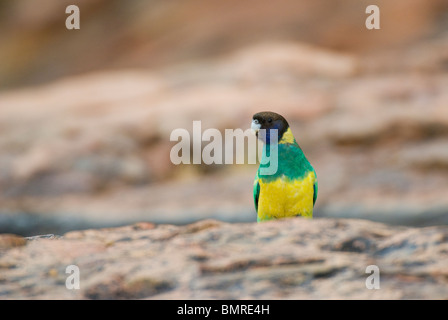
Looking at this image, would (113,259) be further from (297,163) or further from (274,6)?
(274,6)

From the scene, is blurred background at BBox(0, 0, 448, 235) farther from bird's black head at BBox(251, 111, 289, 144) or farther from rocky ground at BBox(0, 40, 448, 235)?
bird's black head at BBox(251, 111, 289, 144)

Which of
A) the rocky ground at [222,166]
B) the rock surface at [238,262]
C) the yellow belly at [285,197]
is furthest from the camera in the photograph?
the rocky ground at [222,166]

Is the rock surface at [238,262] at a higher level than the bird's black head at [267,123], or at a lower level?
lower

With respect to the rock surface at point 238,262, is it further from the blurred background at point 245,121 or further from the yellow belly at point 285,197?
the blurred background at point 245,121

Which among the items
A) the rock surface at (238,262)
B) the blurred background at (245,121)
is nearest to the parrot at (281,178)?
the rock surface at (238,262)

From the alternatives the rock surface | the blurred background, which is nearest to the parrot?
the rock surface
